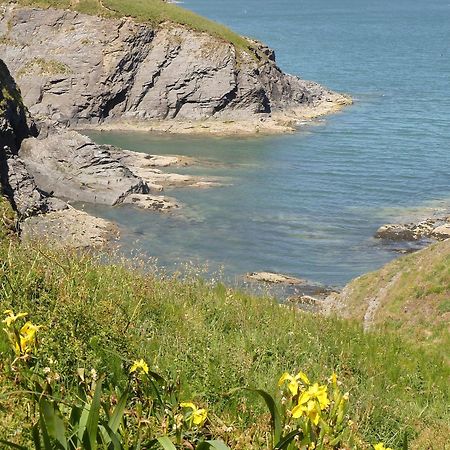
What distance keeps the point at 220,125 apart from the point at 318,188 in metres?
23.9

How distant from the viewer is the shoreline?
7406 centimetres

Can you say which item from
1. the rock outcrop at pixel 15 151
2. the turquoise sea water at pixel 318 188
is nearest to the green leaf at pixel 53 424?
the turquoise sea water at pixel 318 188

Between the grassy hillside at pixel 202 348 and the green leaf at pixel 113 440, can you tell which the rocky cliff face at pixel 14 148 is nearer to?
the grassy hillside at pixel 202 348

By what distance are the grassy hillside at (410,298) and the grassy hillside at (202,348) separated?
734cm

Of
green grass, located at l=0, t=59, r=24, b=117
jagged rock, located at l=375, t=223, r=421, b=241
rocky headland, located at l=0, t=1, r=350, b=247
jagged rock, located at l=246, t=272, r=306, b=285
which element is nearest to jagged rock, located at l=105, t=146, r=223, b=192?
green grass, located at l=0, t=59, r=24, b=117

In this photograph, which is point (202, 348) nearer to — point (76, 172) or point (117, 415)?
point (117, 415)

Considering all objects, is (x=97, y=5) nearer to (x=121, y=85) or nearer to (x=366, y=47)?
(x=121, y=85)

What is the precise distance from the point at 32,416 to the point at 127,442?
27.8 inches

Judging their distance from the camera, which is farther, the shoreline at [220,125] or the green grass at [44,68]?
the green grass at [44,68]

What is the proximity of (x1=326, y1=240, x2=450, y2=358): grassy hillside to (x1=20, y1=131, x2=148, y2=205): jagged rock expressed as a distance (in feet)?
89.8

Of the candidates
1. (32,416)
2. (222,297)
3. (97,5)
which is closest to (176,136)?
(97,5)

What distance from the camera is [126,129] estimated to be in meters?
76.5

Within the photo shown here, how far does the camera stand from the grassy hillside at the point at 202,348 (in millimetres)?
5645

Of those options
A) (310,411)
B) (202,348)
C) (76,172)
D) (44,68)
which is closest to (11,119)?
(76,172)
